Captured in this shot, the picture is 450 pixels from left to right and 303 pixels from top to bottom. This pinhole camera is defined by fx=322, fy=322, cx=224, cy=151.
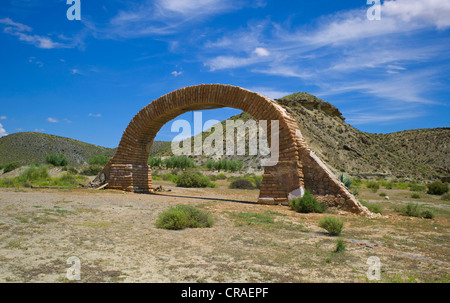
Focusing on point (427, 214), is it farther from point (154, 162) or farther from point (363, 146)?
point (363, 146)

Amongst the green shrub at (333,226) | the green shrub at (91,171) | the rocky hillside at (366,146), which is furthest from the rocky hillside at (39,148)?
the green shrub at (333,226)

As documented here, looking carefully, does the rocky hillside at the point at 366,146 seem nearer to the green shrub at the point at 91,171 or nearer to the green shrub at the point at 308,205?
the green shrub at the point at 91,171

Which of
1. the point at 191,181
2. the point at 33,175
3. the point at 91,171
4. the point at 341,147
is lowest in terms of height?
the point at 191,181

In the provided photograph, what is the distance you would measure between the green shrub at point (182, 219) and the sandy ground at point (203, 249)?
8.3 inches

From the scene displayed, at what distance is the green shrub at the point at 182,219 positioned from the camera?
564 centimetres

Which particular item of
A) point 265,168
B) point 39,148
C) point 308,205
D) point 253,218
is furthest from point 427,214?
point 39,148

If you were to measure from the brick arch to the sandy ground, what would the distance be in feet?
7.32

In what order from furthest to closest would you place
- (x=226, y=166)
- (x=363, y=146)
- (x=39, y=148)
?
1. (x=39, y=148)
2. (x=363, y=146)
3. (x=226, y=166)

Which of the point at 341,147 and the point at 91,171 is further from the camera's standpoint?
the point at 341,147

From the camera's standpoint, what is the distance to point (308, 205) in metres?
8.16

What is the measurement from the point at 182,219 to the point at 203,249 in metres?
1.50

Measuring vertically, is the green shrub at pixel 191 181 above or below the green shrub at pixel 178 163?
below
